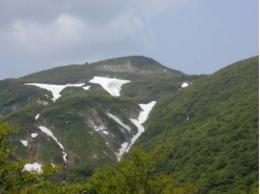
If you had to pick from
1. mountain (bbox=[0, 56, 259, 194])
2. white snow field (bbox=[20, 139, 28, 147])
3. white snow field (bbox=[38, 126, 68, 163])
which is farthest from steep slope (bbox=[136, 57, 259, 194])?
white snow field (bbox=[20, 139, 28, 147])

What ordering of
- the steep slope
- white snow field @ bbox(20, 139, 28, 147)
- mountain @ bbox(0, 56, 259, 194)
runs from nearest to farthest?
the steep slope
mountain @ bbox(0, 56, 259, 194)
white snow field @ bbox(20, 139, 28, 147)

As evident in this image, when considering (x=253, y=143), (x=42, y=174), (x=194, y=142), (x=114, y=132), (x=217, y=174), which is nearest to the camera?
(x=42, y=174)

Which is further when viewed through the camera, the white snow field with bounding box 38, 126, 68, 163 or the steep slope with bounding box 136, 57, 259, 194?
the white snow field with bounding box 38, 126, 68, 163

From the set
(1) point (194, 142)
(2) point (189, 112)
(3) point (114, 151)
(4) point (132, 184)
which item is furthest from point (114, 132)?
(4) point (132, 184)

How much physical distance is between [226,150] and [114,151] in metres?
46.2

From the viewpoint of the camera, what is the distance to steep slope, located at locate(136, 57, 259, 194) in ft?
413

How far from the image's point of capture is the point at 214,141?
15150 centimetres

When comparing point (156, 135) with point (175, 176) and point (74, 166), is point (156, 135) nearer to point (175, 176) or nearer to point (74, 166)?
point (74, 166)

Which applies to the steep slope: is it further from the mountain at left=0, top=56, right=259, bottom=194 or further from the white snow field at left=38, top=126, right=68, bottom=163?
the white snow field at left=38, top=126, right=68, bottom=163

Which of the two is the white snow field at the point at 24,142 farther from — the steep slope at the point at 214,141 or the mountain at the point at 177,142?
the steep slope at the point at 214,141

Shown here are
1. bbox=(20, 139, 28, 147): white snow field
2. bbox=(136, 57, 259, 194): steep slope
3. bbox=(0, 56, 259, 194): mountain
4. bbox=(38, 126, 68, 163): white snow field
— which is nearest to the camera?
bbox=(136, 57, 259, 194): steep slope

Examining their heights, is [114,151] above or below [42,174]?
below

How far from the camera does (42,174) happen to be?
35.6m

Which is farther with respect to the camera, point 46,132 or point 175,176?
point 46,132
